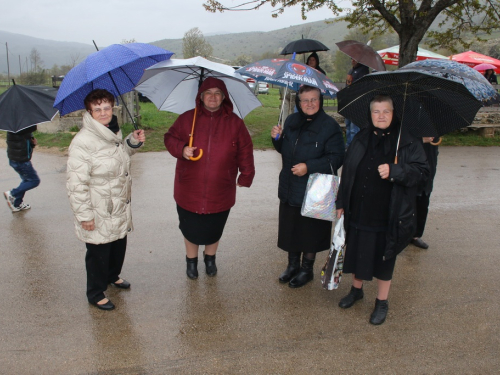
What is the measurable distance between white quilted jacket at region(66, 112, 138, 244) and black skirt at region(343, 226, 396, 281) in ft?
6.13

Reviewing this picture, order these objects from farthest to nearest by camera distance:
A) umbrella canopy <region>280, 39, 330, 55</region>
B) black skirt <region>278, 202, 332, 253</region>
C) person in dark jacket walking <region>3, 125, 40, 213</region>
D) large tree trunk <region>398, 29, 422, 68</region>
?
1. large tree trunk <region>398, 29, 422, 68</region>
2. umbrella canopy <region>280, 39, 330, 55</region>
3. person in dark jacket walking <region>3, 125, 40, 213</region>
4. black skirt <region>278, 202, 332, 253</region>

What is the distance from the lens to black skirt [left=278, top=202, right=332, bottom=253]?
3.83 meters

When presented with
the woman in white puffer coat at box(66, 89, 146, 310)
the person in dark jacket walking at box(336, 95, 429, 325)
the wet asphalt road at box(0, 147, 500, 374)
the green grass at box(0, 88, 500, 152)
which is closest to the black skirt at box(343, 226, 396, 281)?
the person in dark jacket walking at box(336, 95, 429, 325)

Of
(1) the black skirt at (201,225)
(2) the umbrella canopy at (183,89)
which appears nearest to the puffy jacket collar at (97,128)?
(2) the umbrella canopy at (183,89)

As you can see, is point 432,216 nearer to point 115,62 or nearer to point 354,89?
point 354,89

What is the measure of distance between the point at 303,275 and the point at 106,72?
246cm

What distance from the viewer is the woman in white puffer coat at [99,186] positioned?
317cm

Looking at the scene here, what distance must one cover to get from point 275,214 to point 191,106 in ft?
7.35

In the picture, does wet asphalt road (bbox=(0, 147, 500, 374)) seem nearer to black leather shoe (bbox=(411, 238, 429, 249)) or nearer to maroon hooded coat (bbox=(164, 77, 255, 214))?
black leather shoe (bbox=(411, 238, 429, 249))

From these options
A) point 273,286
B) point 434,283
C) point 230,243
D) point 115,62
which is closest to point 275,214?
point 230,243

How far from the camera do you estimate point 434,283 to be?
162 inches

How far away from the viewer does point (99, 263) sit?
3.45 metres

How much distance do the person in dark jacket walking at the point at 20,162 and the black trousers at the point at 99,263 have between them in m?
2.73

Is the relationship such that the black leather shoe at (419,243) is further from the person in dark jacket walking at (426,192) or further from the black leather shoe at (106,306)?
the black leather shoe at (106,306)
